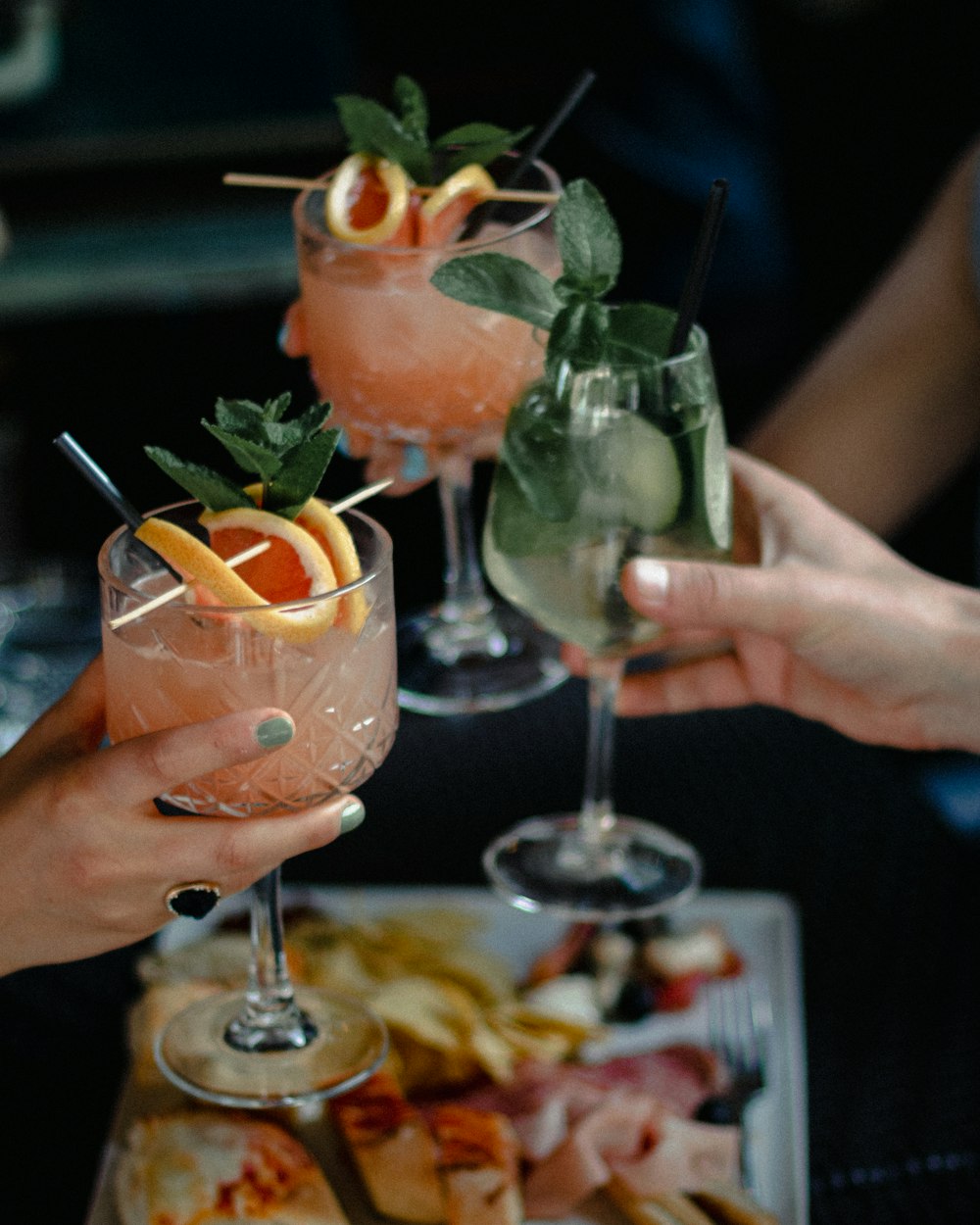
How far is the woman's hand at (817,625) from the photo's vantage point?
112 cm

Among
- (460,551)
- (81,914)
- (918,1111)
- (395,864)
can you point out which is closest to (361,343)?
(460,551)

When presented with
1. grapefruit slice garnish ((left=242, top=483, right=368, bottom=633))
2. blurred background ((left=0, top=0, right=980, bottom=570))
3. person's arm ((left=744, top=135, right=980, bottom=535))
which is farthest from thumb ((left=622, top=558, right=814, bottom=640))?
blurred background ((left=0, top=0, right=980, bottom=570))

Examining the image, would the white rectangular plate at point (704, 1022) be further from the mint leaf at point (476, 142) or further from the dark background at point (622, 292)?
the mint leaf at point (476, 142)

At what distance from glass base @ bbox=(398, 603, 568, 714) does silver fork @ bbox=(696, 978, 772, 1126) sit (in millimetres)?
425

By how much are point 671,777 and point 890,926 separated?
0.86ft

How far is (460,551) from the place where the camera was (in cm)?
157

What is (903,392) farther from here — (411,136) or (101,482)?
(101,482)

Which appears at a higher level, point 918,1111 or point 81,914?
point 81,914

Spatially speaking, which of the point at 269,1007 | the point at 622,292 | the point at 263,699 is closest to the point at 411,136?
the point at 263,699

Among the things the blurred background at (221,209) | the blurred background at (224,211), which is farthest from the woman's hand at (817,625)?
the blurred background at (221,209)

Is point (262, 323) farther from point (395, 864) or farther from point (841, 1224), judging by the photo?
point (841, 1224)

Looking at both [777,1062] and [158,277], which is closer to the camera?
[777,1062]

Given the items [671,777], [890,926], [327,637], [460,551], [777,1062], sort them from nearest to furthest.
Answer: [327,637] → [777,1062] → [890,926] → [671,777] → [460,551]

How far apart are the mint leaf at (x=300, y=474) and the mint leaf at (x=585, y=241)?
244mm
